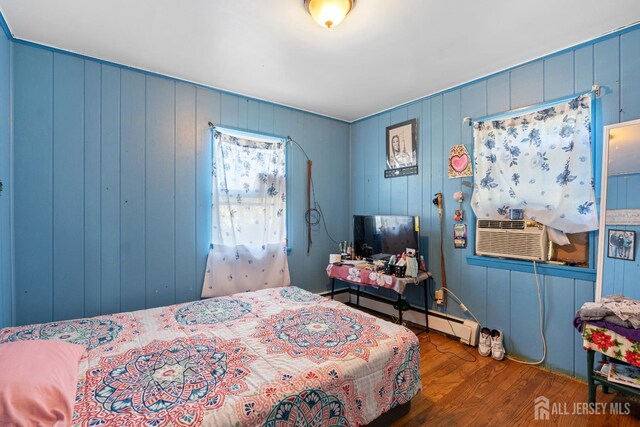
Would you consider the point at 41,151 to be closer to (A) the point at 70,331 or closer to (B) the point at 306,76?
(A) the point at 70,331

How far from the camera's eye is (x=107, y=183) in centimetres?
251

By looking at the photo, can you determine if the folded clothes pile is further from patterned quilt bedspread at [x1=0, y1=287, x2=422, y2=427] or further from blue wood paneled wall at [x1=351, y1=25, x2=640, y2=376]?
patterned quilt bedspread at [x1=0, y1=287, x2=422, y2=427]

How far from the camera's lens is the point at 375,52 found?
2320mm

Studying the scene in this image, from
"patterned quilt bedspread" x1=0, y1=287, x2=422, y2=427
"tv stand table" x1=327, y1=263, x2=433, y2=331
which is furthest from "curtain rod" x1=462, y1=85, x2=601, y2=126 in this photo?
"patterned quilt bedspread" x1=0, y1=287, x2=422, y2=427

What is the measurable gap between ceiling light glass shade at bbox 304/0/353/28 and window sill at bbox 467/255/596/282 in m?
2.34

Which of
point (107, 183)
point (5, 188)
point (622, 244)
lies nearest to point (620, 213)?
point (622, 244)

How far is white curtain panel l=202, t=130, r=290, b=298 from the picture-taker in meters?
3.02

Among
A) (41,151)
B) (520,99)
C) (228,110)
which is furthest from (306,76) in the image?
(41,151)

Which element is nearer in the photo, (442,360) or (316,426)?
(316,426)

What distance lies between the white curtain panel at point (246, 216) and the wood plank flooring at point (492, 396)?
186 cm

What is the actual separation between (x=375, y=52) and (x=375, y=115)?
59.6 inches

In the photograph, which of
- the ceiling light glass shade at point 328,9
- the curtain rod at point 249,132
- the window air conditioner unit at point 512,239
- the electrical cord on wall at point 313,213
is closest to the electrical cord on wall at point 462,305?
the window air conditioner unit at point 512,239

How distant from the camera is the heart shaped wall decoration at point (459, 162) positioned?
285 centimetres

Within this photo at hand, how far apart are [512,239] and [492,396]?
1.24 m
